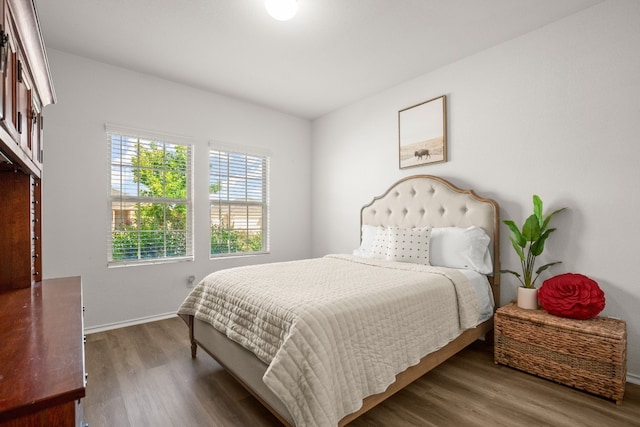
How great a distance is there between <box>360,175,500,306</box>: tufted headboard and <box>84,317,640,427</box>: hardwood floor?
0.85 metres

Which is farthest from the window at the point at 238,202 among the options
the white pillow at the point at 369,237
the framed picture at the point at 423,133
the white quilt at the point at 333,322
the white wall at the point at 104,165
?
the framed picture at the point at 423,133

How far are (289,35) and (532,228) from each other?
95.4 inches

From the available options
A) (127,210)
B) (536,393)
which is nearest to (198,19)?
(127,210)

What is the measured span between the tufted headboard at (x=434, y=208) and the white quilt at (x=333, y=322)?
2.12ft

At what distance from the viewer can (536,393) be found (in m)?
1.96

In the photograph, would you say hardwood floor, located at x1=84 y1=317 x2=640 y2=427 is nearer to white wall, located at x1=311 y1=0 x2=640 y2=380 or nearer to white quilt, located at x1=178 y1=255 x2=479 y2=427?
white quilt, located at x1=178 y1=255 x2=479 y2=427

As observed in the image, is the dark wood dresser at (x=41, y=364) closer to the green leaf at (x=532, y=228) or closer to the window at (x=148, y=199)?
the window at (x=148, y=199)

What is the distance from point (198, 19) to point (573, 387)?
3638 mm

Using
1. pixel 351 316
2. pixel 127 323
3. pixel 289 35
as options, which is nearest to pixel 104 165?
pixel 127 323

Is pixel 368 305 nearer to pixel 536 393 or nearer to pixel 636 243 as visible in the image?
pixel 536 393

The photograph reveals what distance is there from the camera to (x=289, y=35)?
2.59 meters

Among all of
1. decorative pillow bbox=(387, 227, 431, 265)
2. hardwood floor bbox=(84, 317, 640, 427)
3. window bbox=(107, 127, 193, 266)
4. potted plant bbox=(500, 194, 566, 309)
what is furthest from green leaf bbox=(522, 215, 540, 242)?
window bbox=(107, 127, 193, 266)

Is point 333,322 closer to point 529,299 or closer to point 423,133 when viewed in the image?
point 529,299

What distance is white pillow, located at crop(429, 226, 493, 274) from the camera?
2.65m
